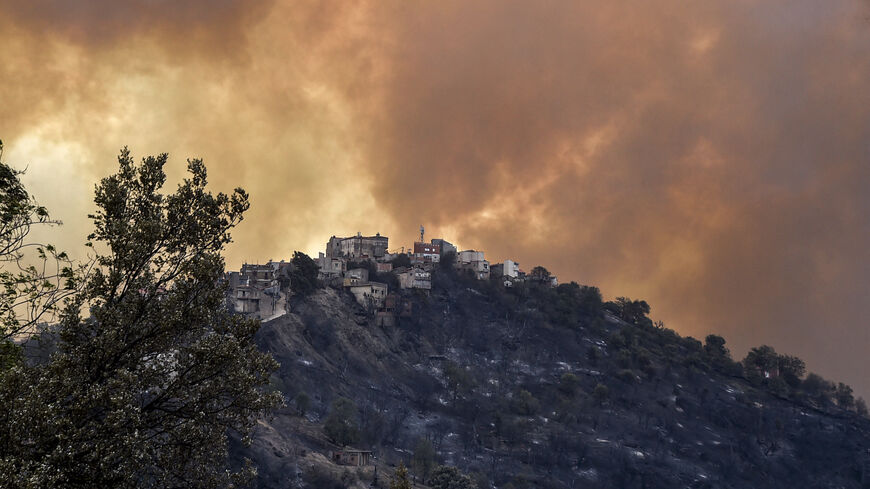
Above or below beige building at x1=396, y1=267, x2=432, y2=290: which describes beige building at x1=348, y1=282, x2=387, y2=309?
below

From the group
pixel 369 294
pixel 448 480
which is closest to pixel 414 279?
pixel 369 294

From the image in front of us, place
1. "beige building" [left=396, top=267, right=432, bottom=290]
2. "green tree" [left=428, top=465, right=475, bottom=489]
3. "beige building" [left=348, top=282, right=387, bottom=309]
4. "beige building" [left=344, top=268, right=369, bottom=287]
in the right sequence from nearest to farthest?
"green tree" [left=428, top=465, right=475, bottom=489], "beige building" [left=348, top=282, right=387, bottom=309], "beige building" [left=344, top=268, right=369, bottom=287], "beige building" [left=396, top=267, right=432, bottom=290]

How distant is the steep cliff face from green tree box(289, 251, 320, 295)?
266 cm

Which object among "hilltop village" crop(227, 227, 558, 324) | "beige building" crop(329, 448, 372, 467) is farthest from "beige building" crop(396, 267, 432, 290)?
"beige building" crop(329, 448, 372, 467)

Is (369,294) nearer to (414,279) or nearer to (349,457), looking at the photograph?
(414,279)

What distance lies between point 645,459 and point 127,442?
150m

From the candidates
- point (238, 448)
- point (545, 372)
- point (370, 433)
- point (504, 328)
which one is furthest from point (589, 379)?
point (238, 448)

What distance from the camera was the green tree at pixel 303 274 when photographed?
159375 millimetres

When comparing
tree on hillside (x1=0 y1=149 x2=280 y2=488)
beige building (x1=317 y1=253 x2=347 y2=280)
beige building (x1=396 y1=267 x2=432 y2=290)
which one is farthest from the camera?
beige building (x1=396 y1=267 x2=432 y2=290)

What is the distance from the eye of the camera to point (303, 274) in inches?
6329

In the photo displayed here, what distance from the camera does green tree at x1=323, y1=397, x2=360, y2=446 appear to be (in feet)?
390

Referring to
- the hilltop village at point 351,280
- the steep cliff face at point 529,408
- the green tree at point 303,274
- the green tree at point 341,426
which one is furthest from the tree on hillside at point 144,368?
the green tree at point 303,274

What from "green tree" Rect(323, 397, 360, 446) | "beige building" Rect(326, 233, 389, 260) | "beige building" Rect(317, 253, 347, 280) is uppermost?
"beige building" Rect(326, 233, 389, 260)

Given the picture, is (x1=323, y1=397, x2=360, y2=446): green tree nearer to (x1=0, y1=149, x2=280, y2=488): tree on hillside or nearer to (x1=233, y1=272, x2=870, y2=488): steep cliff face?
(x1=233, y1=272, x2=870, y2=488): steep cliff face
